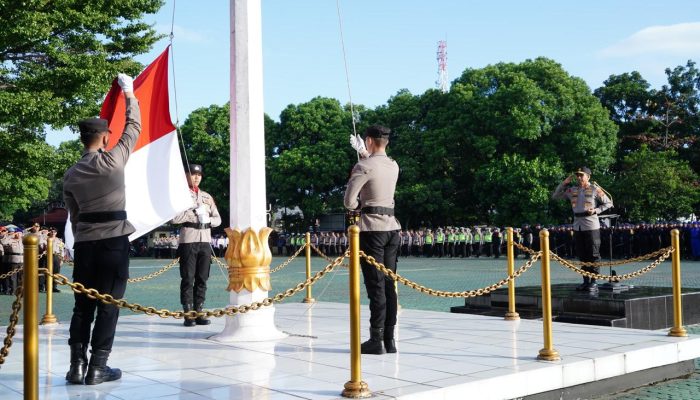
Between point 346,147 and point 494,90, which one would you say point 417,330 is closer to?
point 494,90

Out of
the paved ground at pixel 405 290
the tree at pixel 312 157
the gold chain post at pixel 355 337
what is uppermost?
the tree at pixel 312 157

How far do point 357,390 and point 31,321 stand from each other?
230 centimetres

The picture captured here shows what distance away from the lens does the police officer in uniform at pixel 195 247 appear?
9492 millimetres

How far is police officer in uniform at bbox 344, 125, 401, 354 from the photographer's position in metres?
6.88

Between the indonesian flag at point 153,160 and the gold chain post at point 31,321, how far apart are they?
3.50 m

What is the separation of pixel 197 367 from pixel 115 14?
17211mm

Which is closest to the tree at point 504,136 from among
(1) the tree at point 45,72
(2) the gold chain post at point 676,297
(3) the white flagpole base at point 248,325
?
(1) the tree at point 45,72

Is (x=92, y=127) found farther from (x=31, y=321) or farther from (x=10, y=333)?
(x=31, y=321)

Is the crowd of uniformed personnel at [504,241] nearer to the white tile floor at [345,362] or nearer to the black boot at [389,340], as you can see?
the white tile floor at [345,362]

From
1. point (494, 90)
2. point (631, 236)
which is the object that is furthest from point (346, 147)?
point (631, 236)

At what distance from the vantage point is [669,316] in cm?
1023

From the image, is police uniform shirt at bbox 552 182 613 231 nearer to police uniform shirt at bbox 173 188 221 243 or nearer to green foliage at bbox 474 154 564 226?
police uniform shirt at bbox 173 188 221 243

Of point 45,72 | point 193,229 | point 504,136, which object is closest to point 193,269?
point 193,229

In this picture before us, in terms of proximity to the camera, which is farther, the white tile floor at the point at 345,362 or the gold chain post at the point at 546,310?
the gold chain post at the point at 546,310
